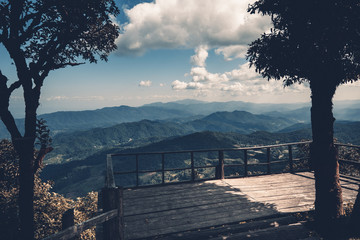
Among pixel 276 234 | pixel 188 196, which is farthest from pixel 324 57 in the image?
pixel 188 196

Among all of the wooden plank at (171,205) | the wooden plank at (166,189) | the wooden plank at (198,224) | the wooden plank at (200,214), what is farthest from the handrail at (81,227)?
the wooden plank at (166,189)

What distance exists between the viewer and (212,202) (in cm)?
613

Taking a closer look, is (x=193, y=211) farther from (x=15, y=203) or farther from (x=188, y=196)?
(x=15, y=203)

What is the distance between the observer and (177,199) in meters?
6.43

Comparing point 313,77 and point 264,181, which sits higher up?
point 313,77

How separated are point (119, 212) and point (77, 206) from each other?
23.5 meters

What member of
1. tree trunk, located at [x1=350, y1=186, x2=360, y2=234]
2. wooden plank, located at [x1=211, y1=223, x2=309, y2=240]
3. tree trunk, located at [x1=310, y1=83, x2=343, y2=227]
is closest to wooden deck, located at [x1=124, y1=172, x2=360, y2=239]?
wooden plank, located at [x1=211, y1=223, x2=309, y2=240]

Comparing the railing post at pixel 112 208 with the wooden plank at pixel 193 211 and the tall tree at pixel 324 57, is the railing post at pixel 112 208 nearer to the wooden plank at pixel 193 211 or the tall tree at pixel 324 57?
the wooden plank at pixel 193 211

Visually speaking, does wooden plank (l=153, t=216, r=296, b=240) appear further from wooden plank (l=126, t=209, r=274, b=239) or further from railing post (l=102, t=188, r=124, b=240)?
railing post (l=102, t=188, r=124, b=240)

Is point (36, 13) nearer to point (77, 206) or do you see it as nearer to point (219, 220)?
point (219, 220)

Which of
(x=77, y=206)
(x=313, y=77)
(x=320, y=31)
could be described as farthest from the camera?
(x=77, y=206)

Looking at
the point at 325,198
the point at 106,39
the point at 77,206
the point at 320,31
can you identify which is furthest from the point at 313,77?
the point at 77,206

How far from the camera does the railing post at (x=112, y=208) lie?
9.66ft

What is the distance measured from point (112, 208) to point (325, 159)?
16.3 feet
